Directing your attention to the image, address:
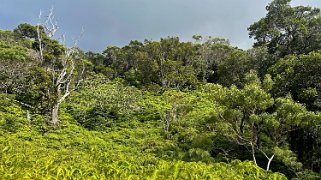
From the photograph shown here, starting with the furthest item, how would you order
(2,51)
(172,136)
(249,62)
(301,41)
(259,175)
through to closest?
(2,51) → (249,62) → (301,41) → (172,136) → (259,175)

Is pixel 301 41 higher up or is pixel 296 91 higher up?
pixel 301 41

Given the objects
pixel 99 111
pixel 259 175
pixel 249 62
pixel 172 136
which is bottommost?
pixel 259 175

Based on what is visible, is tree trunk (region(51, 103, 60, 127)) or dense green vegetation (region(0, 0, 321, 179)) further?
tree trunk (region(51, 103, 60, 127))

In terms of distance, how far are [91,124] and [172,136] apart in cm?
676

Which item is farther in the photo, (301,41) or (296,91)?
(301,41)

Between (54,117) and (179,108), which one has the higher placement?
(179,108)

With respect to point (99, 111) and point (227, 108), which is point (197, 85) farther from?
point (227, 108)

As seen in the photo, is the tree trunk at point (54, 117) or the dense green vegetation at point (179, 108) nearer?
the dense green vegetation at point (179, 108)

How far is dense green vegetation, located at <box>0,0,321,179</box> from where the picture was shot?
15.5 m

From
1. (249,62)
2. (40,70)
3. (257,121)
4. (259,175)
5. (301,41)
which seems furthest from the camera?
(249,62)

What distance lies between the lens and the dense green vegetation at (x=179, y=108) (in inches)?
612

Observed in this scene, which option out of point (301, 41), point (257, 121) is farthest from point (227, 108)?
point (301, 41)

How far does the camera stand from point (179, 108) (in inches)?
986

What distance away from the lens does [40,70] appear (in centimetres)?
2727
